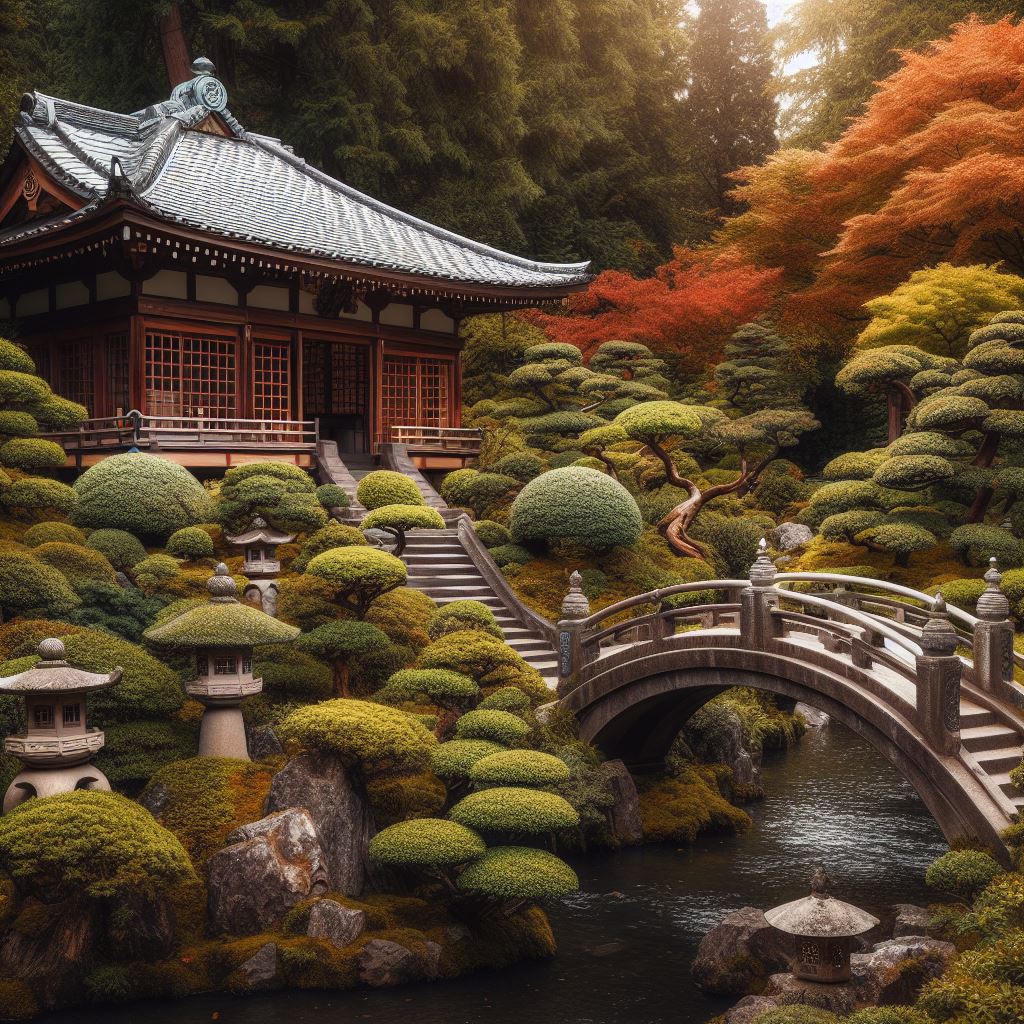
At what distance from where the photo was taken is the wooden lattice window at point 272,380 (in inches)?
995

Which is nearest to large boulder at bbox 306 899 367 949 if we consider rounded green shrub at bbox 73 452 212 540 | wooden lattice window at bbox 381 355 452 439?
rounded green shrub at bbox 73 452 212 540

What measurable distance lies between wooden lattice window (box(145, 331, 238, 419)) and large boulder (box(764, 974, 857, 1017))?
15916mm

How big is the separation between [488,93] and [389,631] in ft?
80.1

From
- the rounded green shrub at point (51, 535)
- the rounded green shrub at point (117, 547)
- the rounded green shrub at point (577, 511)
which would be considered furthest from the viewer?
the rounded green shrub at point (577, 511)

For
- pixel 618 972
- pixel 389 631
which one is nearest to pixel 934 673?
pixel 618 972

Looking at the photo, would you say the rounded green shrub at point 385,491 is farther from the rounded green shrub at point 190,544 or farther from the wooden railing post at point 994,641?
the wooden railing post at point 994,641

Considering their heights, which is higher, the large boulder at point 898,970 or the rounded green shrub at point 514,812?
the rounded green shrub at point 514,812

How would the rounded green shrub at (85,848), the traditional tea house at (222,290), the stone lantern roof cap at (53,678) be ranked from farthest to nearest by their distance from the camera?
the traditional tea house at (222,290), the stone lantern roof cap at (53,678), the rounded green shrub at (85,848)

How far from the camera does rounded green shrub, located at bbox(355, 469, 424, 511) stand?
70.3 ft

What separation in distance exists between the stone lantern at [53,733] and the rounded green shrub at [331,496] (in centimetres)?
863

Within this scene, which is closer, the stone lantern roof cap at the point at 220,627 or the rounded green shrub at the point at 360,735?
the rounded green shrub at the point at 360,735

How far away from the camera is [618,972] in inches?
502

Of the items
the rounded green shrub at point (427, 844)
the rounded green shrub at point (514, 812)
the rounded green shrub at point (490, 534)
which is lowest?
the rounded green shrub at point (427, 844)

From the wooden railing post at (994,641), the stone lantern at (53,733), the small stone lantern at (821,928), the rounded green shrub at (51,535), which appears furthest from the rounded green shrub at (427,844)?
the rounded green shrub at (51,535)
